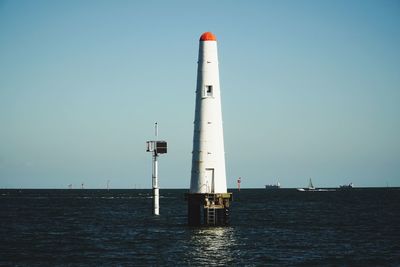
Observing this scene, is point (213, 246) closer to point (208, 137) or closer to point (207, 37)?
point (208, 137)

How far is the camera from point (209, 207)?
60.5 meters

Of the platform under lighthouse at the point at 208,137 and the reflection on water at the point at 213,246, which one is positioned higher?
the platform under lighthouse at the point at 208,137

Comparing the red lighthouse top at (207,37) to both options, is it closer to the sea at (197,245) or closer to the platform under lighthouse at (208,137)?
the platform under lighthouse at (208,137)

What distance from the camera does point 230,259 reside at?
Answer: 149 feet

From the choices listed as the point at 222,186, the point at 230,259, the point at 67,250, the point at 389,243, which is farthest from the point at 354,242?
the point at 67,250

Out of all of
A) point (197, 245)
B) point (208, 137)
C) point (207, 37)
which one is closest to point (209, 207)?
point (208, 137)

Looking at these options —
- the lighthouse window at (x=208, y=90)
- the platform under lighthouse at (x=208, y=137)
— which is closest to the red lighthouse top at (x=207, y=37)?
the platform under lighthouse at (x=208, y=137)

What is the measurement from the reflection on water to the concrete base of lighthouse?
0.97 meters

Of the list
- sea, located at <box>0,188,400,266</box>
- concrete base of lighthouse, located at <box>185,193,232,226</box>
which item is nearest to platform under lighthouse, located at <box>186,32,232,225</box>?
concrete base of lighthouse, located at <box>185,193,232,226</box>

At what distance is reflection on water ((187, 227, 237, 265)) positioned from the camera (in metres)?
45.0

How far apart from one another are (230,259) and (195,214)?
60.2ft

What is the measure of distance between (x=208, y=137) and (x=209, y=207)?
648cm

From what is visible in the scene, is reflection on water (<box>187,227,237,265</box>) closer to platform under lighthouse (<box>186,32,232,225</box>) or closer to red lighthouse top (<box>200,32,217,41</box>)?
platform under lighthouse (<box>186,32,232,225</box>)

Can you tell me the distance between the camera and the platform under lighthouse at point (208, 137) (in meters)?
59.1
